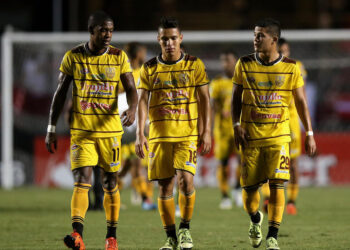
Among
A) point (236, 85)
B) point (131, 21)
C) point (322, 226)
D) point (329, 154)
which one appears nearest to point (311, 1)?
point (131, 21)

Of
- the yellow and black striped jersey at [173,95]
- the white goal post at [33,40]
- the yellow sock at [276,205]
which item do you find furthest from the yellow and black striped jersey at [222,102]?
the yellow sock at [276,205]

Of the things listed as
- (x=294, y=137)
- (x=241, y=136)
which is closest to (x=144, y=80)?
(x=241, y=136)

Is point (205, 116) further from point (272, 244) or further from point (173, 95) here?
point (272, 244)

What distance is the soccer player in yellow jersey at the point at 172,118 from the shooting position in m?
6.97

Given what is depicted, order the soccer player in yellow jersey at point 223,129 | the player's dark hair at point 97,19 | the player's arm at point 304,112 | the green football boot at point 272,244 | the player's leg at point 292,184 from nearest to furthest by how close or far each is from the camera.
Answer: the green football boot at point 272,244 < the player's dark hair at point 97,19 < the player's arm at point 304,112 < the player's leg at point 292,184 < the soccer player in yellow jersey at point 223,129

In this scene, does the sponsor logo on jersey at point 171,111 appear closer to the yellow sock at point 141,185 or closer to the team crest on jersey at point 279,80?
the team crest on jersey at point 279,80

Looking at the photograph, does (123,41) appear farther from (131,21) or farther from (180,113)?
(180,113)

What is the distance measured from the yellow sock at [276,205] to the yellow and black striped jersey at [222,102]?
5.30 meters

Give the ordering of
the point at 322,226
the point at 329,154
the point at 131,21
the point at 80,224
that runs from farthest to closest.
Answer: the point at 131,21 < the point at 329,154 < the point at 322,226 < the point at 80,224

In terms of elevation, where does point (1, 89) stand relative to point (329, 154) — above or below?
above

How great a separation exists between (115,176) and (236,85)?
4.42 ft

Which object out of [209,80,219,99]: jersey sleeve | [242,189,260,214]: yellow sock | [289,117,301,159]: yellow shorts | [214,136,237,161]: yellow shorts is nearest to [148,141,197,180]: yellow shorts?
[242,189,260,214]: yellow sock

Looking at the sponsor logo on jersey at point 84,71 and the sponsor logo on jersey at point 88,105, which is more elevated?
the sponsor logo on jersey at point 84,71

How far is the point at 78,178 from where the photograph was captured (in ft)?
22.1
